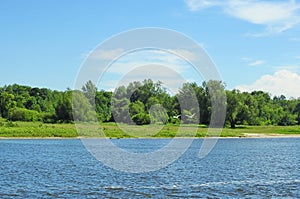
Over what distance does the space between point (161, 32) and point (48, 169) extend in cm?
1629

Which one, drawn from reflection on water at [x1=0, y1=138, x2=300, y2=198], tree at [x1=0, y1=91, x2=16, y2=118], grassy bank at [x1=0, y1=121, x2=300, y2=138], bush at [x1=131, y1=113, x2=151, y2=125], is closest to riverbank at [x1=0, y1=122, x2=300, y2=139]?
grassy bank at [x1=0, y1=121, x2=300, y2=138]

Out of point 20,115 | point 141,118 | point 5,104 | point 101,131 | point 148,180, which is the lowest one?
point 148,180

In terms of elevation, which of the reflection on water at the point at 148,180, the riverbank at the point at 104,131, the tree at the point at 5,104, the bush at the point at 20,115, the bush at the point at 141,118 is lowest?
the reflection on water at the point at 148,180

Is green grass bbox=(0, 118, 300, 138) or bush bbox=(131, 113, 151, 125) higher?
bush bbox=(131, 113, 151, 125)

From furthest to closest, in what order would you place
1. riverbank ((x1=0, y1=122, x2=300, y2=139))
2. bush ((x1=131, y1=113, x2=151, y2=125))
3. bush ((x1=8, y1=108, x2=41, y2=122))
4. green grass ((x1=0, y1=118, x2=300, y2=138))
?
bush ((x1=8, y1=108, x2=41, y2=122)) → green grass ((x1=0, y1=118, x2=300, y2=138)) → riverbank ((x1=0, y1=122, x2=300, y2=139)) → bush ((x1=131, y1=113, x2=151, y2=125))

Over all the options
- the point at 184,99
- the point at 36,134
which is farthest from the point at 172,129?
the point at 36,134

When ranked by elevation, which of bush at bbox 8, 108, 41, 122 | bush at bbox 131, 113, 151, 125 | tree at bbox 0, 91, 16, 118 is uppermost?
tree at bbox 0, 91, 16, 118

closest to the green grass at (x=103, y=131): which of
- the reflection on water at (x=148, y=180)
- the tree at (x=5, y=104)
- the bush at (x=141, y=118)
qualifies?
the bush at (x=141, y=118)

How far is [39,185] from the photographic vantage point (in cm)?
3422

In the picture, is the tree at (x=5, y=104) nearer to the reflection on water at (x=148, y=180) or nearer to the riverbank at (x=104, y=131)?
the riverbank at (x=104, y=131)

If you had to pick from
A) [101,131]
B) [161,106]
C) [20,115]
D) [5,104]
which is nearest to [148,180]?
[101,131]

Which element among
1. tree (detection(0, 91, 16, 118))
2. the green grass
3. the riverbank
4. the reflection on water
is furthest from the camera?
tree (detection(0, 91, 16, 118))

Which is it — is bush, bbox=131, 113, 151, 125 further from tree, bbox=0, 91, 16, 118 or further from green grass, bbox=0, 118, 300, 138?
tree, bbox=0, 91, 16, 118

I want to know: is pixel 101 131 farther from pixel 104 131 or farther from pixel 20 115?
pixel 20 115
